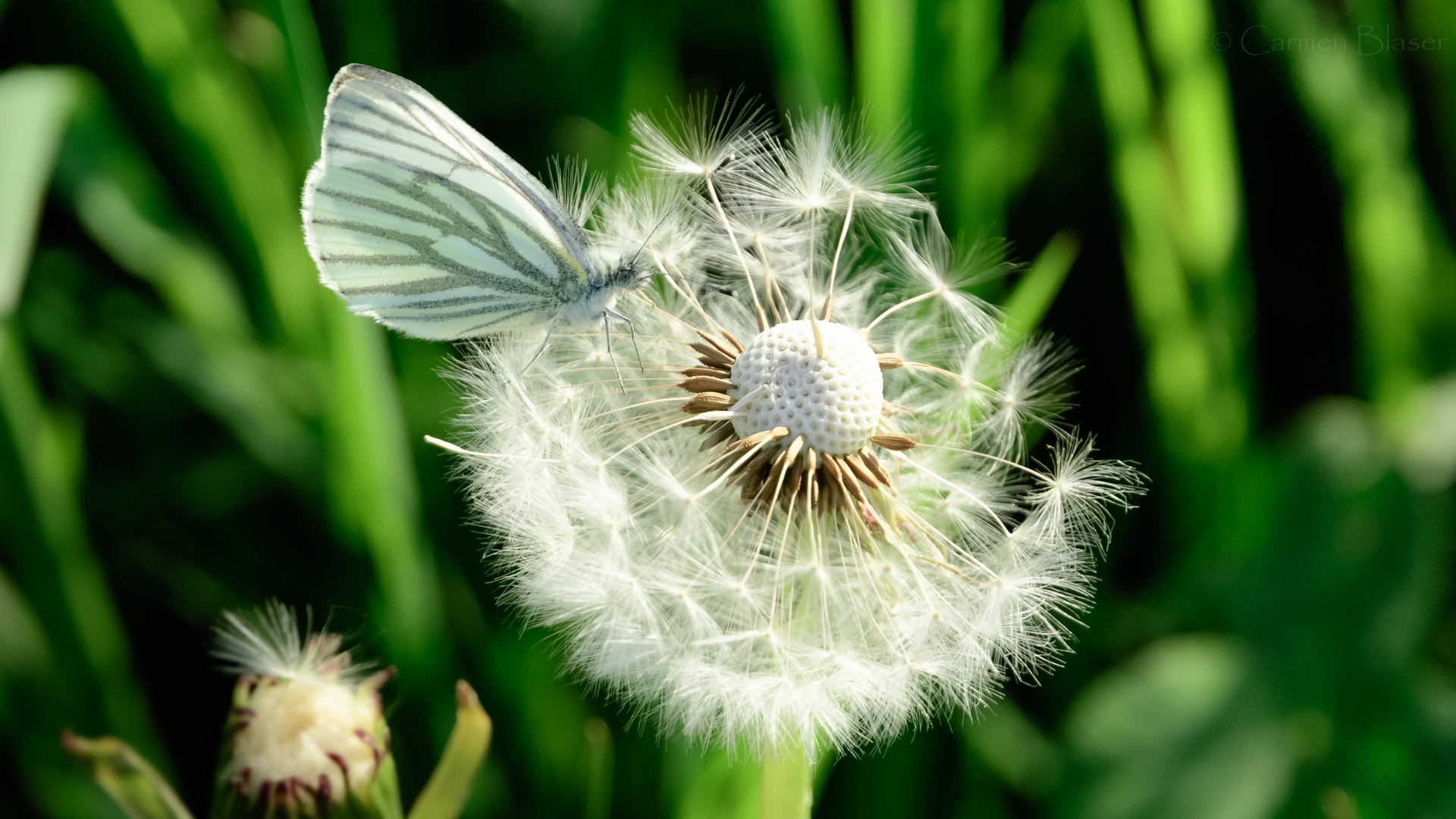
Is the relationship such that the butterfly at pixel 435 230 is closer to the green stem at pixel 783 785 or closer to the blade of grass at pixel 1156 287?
the green stem at pixel 783 785

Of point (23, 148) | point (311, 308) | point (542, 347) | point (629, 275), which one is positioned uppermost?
point (23, 148)

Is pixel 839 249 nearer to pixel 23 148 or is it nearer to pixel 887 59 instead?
pixel 887 59

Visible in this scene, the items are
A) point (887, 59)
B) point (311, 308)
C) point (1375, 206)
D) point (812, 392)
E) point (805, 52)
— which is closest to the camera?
point (812, 392)

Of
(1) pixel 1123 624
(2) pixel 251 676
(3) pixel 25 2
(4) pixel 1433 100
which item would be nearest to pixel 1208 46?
(4) pixel 1433 100

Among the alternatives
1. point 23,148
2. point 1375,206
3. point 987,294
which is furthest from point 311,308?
point 1375,206

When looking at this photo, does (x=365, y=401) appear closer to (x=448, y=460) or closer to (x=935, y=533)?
(x=448, y=460)

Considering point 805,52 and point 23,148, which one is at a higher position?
point 805,52

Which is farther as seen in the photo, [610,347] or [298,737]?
[610,347]
